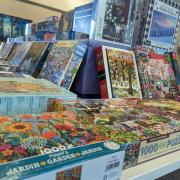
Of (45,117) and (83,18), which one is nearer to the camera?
(45,117)

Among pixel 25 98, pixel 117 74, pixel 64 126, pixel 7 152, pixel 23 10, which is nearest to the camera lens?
pixel 7 152

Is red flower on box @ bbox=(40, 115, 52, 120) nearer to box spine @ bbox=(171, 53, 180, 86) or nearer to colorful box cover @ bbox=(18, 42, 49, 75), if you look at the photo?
colorful box cover @ bbox=(18, 42, 49, 75)

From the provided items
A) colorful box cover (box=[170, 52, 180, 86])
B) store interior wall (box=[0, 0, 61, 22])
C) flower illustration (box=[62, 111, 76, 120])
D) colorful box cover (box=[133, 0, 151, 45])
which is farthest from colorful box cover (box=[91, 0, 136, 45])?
store interior wall (box=[0, 0, 61, 22])

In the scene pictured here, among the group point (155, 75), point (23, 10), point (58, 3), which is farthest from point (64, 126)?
point (58, 3)

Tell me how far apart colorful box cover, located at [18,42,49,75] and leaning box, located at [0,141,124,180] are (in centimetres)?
80

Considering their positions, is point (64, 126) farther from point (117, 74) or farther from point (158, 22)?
point (158, 22)

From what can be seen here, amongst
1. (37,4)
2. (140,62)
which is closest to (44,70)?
(140,62)

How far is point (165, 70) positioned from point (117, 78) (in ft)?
1.08

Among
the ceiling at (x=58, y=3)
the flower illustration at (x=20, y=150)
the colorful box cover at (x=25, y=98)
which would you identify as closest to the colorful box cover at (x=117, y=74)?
the colorful box cover at (x=25, y=98)

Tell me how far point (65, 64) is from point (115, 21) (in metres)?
0.32

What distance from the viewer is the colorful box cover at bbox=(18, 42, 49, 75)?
1.12 metres

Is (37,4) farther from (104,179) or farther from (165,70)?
(104,179)

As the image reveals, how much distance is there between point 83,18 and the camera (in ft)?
3.69

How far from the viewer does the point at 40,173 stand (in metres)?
0.29
